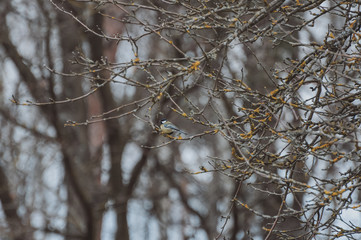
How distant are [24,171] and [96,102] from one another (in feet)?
8.91

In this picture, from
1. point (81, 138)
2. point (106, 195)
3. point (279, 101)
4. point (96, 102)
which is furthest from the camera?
point (96, 102)

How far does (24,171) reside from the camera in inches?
482

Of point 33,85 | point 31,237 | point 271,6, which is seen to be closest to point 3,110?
point 33,85

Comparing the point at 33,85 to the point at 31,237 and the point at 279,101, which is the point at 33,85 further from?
the point at 279,101

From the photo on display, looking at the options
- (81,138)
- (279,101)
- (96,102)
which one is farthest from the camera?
(96,102)

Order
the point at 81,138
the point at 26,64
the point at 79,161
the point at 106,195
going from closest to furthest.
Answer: the point at 26,64
the point at 106,195
the point at 79,161
the point at 81,138

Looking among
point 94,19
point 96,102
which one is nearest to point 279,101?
point 94,19

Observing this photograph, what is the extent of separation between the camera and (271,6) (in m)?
4.37

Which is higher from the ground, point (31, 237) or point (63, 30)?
point (63, 30)

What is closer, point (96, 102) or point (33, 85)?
point (33, 85)


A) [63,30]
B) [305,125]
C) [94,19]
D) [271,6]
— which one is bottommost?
[305,125]

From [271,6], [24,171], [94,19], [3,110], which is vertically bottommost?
[271,6]

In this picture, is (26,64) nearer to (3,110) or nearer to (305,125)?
(3,110)

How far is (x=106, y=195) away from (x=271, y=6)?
7381 mm
